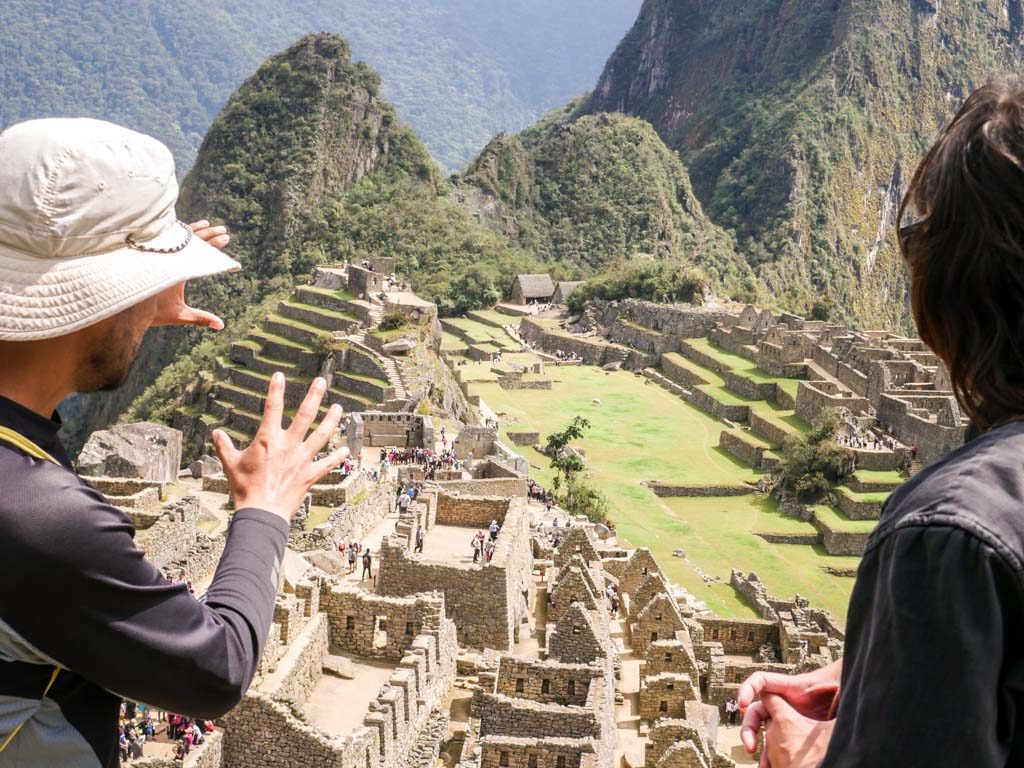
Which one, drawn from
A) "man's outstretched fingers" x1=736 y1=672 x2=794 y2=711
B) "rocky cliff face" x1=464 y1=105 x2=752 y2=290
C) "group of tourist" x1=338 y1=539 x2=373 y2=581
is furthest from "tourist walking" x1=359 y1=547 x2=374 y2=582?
"rocky cliff face" x1=464 y1=105 x2=752 y2=290

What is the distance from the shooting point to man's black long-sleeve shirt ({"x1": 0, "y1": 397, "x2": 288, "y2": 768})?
84.1 inches

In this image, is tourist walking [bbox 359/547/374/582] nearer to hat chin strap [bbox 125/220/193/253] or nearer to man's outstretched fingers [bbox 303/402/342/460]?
man's outstretched fingers [bbox 303/402/342/460]

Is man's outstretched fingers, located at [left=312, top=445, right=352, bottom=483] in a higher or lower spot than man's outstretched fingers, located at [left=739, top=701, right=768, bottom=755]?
higher

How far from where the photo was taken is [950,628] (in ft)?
5.63

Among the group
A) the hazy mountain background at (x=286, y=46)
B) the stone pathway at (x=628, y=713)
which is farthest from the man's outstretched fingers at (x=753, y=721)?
the hazy mountain background at (x=286, y=46)

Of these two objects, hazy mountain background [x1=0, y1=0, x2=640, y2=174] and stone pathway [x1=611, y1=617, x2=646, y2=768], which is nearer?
stone pathway [x1=611, y1=617, x2=646, y2=768]

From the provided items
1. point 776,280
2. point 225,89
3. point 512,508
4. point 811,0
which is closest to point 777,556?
point 512,508

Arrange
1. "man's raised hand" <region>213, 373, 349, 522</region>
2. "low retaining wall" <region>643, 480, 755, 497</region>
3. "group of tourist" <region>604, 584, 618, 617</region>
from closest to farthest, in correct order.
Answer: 1. "man's raised hand" <region>213, 373, 349, 522</region>
2. "group of tourist" <region>604, 584, 618, 617</region>
3. "low retaining wall" <region>643, 480, 755, 497</region>

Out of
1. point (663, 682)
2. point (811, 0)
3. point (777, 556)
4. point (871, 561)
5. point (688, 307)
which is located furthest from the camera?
point (811, 0)

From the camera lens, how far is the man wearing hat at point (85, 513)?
7.09 feet

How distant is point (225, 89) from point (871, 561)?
363ft

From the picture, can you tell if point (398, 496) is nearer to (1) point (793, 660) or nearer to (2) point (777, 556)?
(1) point (793, 660)

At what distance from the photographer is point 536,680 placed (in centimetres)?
1061

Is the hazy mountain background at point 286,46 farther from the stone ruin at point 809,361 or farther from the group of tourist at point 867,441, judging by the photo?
the group of tourist at point 867,441
